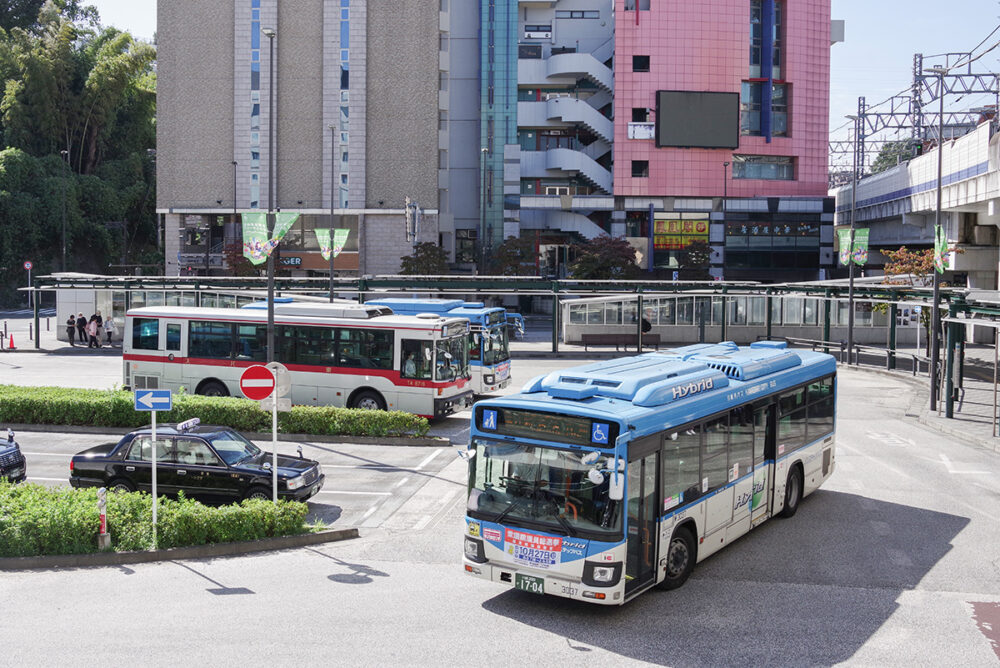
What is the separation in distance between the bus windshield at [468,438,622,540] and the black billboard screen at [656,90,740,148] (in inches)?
2686

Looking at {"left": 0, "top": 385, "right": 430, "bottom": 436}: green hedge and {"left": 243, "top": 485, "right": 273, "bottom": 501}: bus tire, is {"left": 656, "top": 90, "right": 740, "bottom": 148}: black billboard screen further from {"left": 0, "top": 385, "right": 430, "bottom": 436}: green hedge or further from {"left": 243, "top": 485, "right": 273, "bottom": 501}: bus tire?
{"left": 243, "top": 485, "right": 273, "bottom": 501}: bus tire

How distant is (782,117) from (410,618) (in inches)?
2965

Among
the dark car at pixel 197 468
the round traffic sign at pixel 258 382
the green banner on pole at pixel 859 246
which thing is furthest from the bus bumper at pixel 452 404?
the green banner on pole at pixel 859 246

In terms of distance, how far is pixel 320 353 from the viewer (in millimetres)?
26062

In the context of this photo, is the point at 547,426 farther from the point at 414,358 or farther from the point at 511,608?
the point at 414,358

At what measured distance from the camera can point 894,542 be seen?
49.9 feet

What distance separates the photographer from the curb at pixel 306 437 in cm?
2306

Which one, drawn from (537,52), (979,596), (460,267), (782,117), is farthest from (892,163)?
(979,596)

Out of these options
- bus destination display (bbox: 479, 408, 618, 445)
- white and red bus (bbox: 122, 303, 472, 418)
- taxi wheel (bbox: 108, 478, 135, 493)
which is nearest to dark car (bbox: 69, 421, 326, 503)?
taxi wheel (bbox: 108, 478, 135, 493)

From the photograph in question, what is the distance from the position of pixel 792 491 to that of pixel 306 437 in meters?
11.8

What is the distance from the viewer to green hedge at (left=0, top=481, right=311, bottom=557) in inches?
554

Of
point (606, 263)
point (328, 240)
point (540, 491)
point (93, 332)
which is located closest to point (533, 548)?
point (540, 491)

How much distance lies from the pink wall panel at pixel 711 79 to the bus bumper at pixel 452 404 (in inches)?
2143

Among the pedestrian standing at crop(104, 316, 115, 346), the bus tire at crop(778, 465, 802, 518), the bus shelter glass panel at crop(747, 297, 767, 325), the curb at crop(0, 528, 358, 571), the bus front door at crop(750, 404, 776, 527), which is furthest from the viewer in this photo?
the bus shelter glass panel at crop(747, 297, 767, 325)
